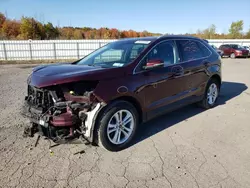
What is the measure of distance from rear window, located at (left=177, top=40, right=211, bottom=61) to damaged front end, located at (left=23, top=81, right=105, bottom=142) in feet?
7.66

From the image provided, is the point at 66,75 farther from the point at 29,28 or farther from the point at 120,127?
the point at 29,28

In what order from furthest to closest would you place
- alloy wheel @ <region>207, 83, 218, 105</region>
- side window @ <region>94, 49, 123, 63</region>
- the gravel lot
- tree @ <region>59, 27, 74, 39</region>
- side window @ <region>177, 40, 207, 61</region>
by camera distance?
1. tree @ <region>59, 27, 74, 39</region>
2. alloy wheel @ <region>207, 83, 218, 105</region>
3. side window @ <region>177, 40, 207, 61</region>
4. side window @ <region>94, 49, 123, 63</region>
5. the gravel lot

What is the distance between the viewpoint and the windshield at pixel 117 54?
12.8 ft

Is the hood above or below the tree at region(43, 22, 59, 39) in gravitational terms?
below

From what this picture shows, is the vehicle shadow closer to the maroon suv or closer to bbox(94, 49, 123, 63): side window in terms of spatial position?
the maroon suv

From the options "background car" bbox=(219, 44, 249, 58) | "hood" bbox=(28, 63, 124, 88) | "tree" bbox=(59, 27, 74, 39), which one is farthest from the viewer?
"tree" bbox=(59, 27, 74, 39)

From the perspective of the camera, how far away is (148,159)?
3.31 meters

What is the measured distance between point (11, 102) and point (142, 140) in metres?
4.21

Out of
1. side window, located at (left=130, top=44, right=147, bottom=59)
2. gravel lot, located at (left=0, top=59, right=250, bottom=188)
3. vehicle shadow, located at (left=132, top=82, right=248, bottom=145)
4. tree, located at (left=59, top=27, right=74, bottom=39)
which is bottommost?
gravel lot, located at (left=0, top=59, right=250, bottom=188)

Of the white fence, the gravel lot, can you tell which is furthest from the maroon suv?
the white fence

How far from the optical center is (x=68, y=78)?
309 centimetres

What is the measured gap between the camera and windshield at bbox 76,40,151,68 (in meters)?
3.89

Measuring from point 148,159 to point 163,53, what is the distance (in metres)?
2.05

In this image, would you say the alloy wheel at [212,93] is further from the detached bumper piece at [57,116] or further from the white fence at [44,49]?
the white fence at [44,49]
